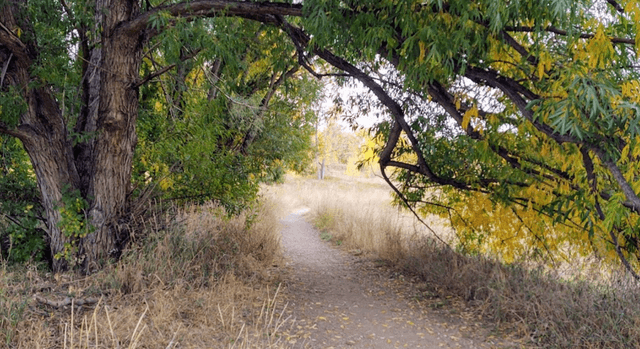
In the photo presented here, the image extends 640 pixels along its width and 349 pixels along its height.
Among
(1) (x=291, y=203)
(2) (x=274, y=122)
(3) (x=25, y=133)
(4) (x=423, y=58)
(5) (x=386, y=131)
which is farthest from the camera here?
(1) (x=291, y=203)

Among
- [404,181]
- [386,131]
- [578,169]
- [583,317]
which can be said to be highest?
[386,131]

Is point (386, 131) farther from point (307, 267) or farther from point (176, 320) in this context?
point (176, 320)

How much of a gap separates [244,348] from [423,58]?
111 inches

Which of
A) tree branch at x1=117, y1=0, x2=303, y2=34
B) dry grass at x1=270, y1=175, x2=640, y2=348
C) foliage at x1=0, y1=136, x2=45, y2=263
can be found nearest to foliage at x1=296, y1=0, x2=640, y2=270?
dry grass at x1=270, y1=175, x2=640, y2=348

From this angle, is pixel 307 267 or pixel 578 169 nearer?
pixel 578 169

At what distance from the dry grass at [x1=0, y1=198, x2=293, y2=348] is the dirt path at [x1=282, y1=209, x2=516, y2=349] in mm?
389

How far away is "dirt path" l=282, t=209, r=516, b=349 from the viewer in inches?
169

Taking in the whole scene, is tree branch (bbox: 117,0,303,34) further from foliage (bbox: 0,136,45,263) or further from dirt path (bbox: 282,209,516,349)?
dirt path (bbox: 282,209,516,349)

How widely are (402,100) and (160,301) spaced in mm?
4330

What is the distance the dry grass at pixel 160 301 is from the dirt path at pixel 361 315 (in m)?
0.39

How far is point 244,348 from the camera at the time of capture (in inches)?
131

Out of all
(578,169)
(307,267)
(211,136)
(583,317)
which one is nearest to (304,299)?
(307,267)

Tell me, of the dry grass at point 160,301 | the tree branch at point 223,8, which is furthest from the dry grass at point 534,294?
the tree branch at point 223,8

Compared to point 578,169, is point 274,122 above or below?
above
